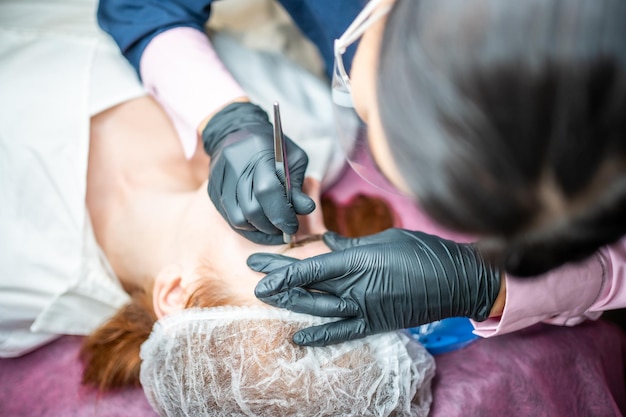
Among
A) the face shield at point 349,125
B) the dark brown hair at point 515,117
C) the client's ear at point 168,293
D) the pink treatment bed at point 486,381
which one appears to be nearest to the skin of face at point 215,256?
the client's ear at point 168,293

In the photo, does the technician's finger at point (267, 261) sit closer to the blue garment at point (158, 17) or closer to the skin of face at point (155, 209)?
the skin of face at point (155, 209)

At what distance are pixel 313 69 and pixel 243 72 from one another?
11.4 inches

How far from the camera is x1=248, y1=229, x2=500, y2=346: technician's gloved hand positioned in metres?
0.95

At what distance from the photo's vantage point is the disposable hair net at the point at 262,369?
0.92m

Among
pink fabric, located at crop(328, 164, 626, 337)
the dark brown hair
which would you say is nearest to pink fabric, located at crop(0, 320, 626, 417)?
pink fabric, located at crop(328, 164, 626, 337)

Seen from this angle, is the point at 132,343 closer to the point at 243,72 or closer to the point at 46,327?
the point at 46,327

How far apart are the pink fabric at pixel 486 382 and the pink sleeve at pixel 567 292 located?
0.46 feet

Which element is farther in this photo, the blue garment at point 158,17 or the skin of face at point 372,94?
the blue garment at point 158,17

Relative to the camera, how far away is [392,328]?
1.00 m

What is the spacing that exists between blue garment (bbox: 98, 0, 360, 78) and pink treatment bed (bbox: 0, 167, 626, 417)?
0.75m

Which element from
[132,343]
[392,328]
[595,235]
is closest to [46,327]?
[132,343]

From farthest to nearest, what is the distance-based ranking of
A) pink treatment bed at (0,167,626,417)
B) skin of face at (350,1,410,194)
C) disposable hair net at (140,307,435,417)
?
1. pink treatment bed at (0,167,626,417)
2. disposable hair net at (140,307,435,417)
3. skin of face at (350,1,410,194)

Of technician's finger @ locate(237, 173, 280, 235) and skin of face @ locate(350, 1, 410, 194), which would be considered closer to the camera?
skin of face @ locate(350, 1, 410, 194)

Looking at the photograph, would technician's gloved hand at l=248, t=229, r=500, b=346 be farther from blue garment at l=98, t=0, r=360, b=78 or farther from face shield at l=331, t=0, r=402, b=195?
blue garment at l=98, t=0, r=360, b=78
